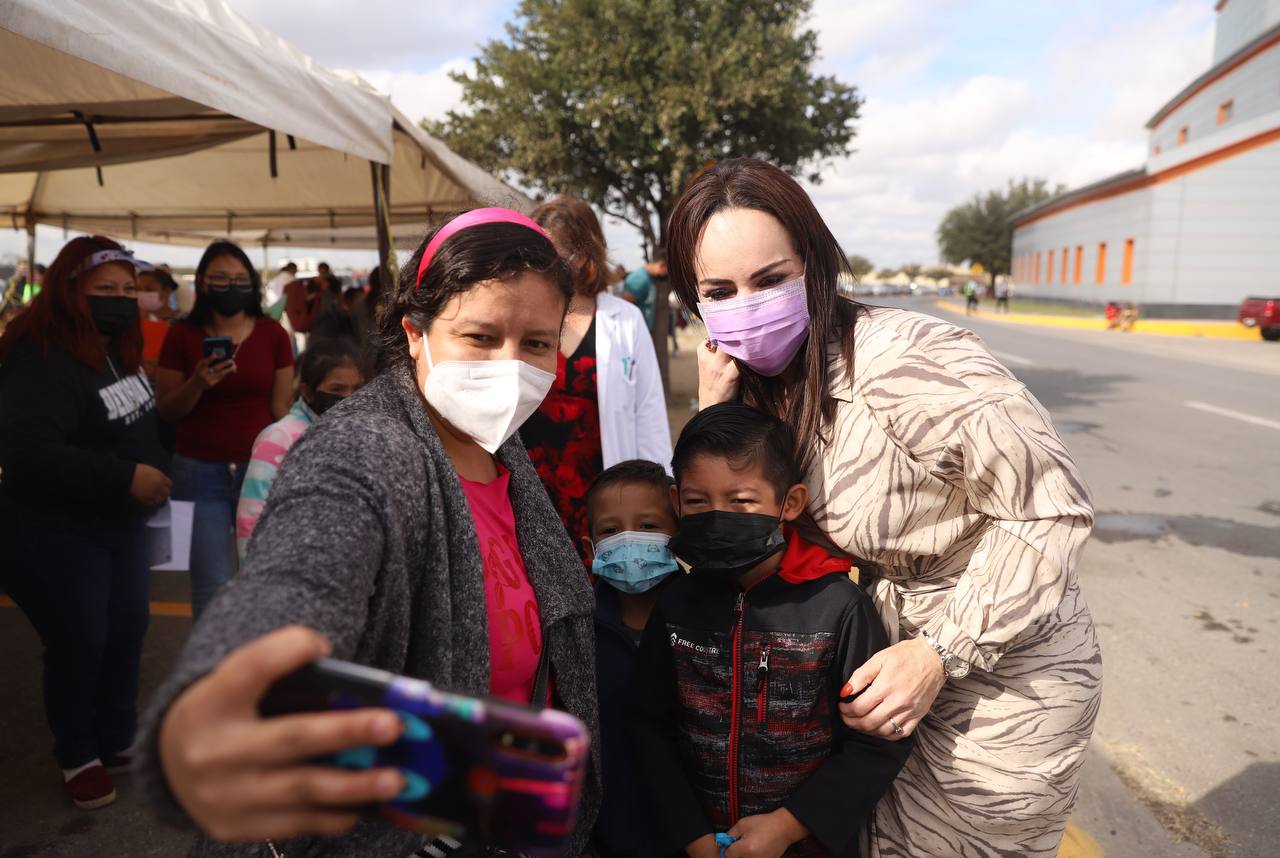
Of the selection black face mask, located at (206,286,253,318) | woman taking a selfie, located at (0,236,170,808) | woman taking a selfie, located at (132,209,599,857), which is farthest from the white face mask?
black face mask, located at (206,286,253,318)

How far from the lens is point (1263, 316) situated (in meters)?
22.7

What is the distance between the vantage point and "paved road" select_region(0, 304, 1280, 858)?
10.0ft

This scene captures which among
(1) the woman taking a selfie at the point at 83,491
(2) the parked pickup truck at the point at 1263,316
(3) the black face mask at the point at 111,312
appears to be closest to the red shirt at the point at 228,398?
(1) the woman taking a selfie at the point at 83,491

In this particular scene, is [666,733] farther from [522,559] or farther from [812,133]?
[812,133]

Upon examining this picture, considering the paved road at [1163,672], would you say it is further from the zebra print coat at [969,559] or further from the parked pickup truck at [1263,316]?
the parked pickup truck at [1263,316]

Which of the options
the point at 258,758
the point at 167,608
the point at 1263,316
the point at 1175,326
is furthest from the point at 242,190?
the point at 1175,326

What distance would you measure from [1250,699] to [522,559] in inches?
156

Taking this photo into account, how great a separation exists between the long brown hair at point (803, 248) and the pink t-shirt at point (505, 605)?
0.63 meters

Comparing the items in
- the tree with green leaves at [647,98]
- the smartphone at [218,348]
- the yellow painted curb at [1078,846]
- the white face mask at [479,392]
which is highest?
the tree with green leaves at [647,98]

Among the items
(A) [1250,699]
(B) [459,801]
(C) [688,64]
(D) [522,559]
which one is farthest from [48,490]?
(C) [688,64]

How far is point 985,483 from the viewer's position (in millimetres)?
1471

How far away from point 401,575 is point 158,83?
6.88ft

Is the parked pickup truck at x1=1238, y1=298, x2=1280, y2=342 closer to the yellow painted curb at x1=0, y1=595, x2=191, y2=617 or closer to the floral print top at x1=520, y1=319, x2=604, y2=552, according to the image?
the floral print top at x1=520, y1=319, x2=604, y2=552

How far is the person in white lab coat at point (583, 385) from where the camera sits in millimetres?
3119
